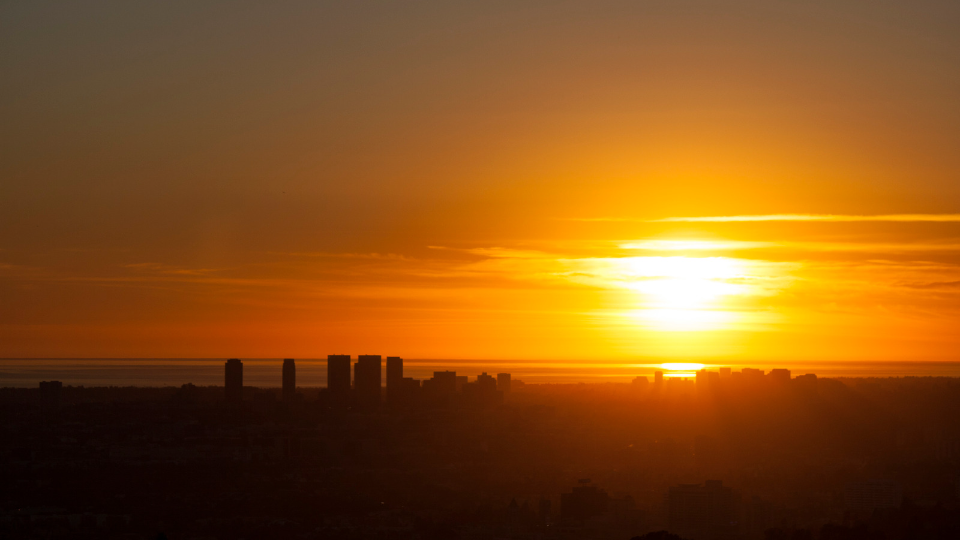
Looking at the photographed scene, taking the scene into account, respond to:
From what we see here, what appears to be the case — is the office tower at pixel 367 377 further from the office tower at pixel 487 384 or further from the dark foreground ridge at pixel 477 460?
the office tower at pixel 487 384

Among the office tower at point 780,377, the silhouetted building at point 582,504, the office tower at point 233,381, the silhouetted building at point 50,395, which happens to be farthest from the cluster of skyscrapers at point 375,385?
the silhouetted building at point 582,504

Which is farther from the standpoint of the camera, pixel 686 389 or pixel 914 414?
pixel 686 389

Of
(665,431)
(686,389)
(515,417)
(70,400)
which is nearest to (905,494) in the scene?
(665,431)

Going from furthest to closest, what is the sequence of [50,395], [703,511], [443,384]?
1. [443,384]
2. [50,395]
3. [703,511]

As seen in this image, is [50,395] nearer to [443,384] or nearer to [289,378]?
[289,378]

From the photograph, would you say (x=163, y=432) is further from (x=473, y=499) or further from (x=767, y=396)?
(x=767, y=396)

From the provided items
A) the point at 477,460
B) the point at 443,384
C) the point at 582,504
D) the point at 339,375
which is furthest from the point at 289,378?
the point at 582,504

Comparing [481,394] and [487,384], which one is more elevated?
[487,384]

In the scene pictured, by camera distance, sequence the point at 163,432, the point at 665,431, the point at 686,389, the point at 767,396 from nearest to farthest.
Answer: the point at 163,432
the point at 665,431
the point at 767,396
the point at 686,389

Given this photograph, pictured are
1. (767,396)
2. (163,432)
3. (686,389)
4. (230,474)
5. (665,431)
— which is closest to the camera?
(230,474)
